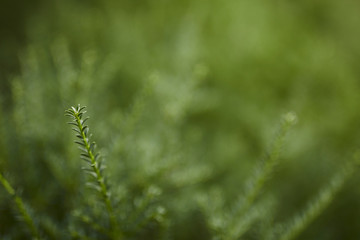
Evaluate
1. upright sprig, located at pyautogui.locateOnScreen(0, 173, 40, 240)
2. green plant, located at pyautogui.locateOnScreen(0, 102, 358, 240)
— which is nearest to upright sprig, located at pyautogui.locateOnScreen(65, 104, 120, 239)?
green plant, located at pyautogui.locateOnScreen(0, 102, 358, 240)

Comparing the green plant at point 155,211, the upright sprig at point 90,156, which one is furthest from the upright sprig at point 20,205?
the upright sprig at point 90,156

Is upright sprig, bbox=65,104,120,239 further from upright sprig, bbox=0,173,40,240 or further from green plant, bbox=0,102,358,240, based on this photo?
upright sprig, bbox=0,173,40,240

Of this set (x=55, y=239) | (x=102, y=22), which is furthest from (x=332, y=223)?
(x=102, y=22)

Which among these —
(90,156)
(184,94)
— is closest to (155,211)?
(90,156)

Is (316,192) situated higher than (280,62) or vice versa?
(280,62)

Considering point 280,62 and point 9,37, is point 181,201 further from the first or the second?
point 9,37

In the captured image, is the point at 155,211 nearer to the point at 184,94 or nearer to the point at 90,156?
the point at 90,156
